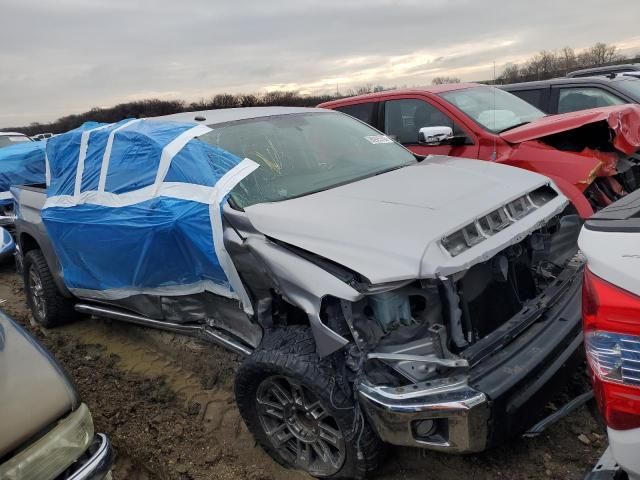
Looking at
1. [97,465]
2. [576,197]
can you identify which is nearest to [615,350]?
[97,465]

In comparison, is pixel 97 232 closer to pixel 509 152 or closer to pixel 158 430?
pixel 158 430

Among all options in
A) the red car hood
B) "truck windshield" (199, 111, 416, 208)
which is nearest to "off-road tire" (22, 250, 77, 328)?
"truck windshield" (199, 111, 416, 208)

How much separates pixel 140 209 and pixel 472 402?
2.27 m

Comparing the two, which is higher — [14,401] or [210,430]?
[14,401]

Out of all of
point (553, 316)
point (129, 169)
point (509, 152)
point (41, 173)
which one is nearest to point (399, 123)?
point (509, 152)

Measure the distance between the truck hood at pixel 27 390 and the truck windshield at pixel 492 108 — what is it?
474cm

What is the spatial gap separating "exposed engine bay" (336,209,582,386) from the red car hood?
8.81 ft

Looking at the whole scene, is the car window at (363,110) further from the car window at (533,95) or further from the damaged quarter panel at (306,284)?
the damaged quarter panel at (306,284)

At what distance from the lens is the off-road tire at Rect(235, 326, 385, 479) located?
240cm

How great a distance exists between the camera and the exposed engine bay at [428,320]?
7.61 feet

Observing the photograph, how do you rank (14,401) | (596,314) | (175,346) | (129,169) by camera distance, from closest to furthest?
(596,314) < (14,401) < (129,169) < (175,346)

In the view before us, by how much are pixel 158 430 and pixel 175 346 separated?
984 millimetres

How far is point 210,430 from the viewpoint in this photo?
3.22 m

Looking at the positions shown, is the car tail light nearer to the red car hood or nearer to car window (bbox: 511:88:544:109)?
the red car hood
